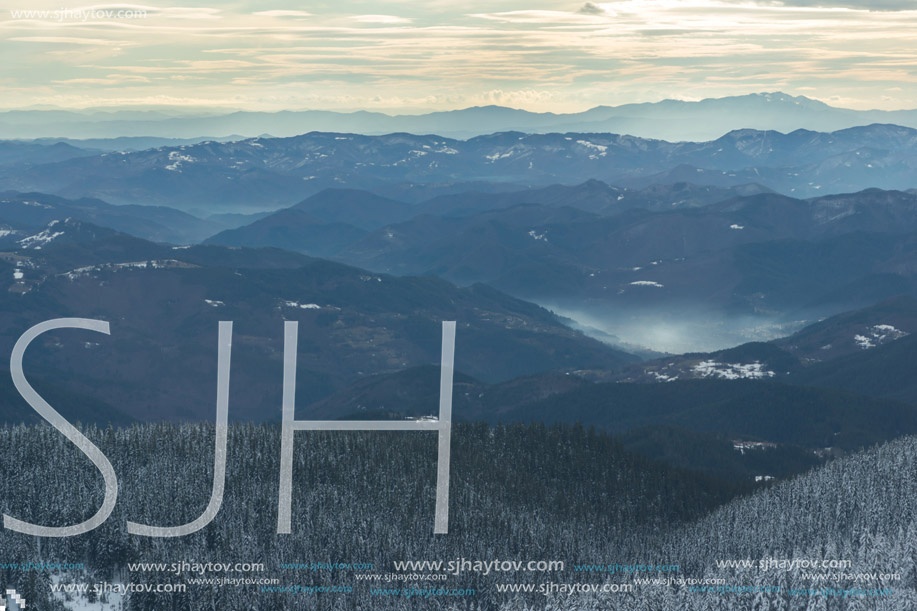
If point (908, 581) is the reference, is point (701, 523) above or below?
below

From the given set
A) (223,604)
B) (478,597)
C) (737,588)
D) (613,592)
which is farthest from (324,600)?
(737,588)

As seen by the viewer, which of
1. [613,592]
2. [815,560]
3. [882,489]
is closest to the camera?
[613,592]

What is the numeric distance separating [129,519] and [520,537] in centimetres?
6081

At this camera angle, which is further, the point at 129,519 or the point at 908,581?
the point at 129,519

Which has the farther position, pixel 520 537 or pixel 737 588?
pixel 520 537

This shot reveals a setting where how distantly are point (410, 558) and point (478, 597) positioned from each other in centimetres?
1323

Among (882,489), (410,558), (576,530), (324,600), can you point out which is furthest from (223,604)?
(882,489)

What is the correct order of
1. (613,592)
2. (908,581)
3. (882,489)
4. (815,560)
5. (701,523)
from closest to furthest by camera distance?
(908,581), (613,592), (815,560), (882,489), (701,523)

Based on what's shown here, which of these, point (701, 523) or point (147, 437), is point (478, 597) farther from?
point (147, 437)

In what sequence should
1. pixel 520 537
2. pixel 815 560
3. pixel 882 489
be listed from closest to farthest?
pixel 815 560, pixel 520 537, pixel 882 489

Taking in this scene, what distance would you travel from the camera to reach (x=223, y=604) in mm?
124250

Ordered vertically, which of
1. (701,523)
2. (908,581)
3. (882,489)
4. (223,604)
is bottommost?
(701,523)

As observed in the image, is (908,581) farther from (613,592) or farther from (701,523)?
(701,523)

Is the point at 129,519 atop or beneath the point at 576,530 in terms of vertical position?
atop
